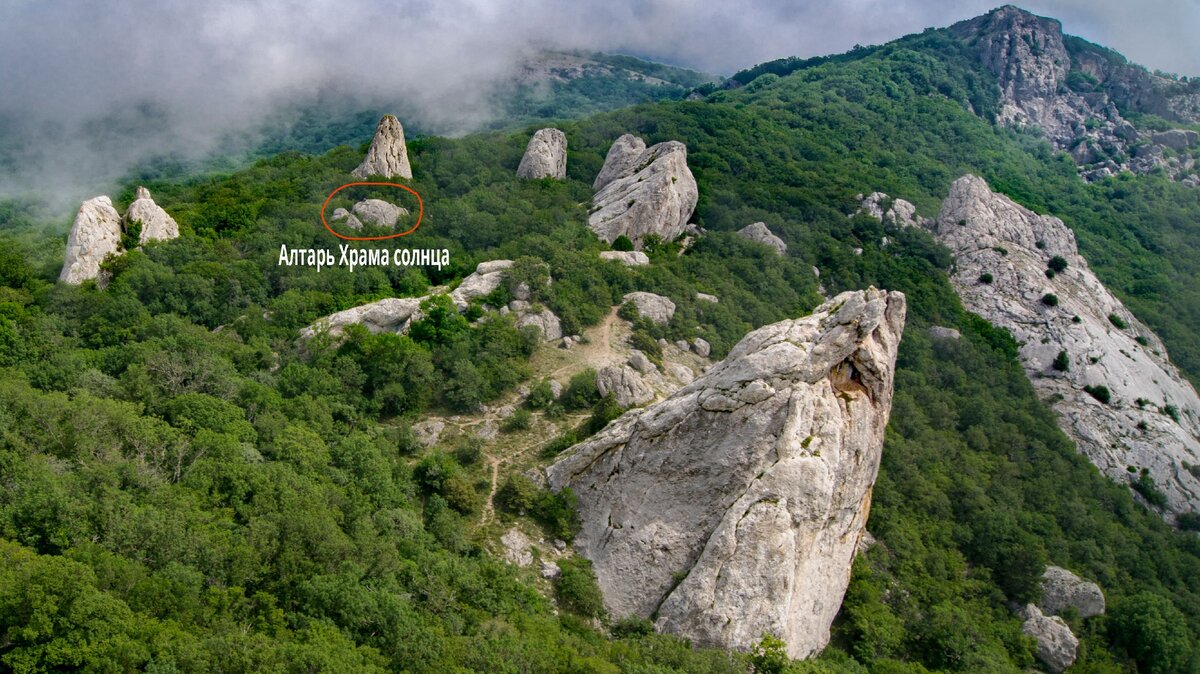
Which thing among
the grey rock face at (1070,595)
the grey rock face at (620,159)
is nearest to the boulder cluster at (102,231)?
the grey rock face at (620,159)

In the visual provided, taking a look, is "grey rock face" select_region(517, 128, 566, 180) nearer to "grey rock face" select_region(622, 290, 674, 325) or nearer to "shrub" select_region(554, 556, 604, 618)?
"grey rock face" select_region(622, 290, 674, 325)

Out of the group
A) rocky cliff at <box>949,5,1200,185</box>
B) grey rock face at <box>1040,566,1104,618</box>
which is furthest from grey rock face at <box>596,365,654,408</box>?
rocky cliff at <box>949,5,1200,185</box>

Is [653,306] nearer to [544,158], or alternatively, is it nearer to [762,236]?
[762,236]

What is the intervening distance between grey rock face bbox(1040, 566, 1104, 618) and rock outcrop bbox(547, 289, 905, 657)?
1573 centimetres

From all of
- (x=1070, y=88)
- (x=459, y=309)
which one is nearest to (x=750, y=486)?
(x=459, y=309)

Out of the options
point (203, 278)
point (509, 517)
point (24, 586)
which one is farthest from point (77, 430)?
point (203, 278)

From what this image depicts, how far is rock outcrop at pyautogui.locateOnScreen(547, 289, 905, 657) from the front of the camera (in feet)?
89.2

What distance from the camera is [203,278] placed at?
43.9 m

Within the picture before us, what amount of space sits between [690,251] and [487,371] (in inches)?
1142

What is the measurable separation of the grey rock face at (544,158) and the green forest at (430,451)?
1.95 meters

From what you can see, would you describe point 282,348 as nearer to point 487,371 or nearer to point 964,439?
point 487,371

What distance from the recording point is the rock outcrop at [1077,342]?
5416 cm

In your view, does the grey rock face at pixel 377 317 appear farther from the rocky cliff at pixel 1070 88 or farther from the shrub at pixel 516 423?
the rocky cliff at pixel 1070 88

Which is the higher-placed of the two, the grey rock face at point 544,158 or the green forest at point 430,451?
the grey rock face at point 544,158
